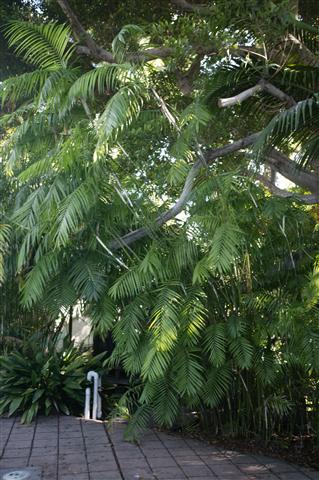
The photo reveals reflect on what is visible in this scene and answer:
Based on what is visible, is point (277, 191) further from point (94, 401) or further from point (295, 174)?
point (94, 401)

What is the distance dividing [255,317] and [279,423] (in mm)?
1746

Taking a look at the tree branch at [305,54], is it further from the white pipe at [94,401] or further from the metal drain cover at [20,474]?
the metal drain cover at [20,474]

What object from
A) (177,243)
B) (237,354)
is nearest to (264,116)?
(177,243)

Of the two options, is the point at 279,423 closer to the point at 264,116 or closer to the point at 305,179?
the point at 305,179

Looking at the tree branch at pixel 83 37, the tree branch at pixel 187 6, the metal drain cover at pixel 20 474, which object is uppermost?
the tree branch at pixel 187 6

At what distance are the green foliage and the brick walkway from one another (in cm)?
75

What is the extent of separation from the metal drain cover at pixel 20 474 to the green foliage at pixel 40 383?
2.29 meters

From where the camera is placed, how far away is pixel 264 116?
23.4 feet

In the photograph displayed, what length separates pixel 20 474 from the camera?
5.92 meters

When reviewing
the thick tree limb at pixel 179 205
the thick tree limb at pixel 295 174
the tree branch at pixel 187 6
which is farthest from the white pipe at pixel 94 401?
the tree branch at pixel 187 6

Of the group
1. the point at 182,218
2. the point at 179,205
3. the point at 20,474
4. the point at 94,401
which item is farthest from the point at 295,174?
the point at 20,474

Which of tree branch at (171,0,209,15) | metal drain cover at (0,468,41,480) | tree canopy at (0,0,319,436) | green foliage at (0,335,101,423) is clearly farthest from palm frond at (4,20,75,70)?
green foliage at (0,335,101,423)

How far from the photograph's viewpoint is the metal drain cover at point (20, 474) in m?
5.79

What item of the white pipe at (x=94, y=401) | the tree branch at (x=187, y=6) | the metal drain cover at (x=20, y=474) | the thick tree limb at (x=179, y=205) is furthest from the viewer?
the white pipe at (x=94, y=401)
